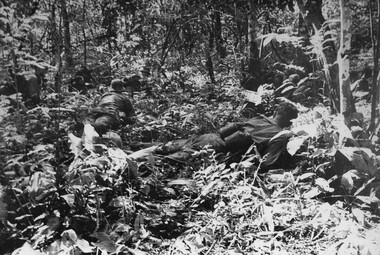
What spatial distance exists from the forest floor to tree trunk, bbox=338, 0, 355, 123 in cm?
24

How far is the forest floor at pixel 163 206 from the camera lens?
2.16 m

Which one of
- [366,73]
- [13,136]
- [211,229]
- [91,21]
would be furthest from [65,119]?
[91,21]

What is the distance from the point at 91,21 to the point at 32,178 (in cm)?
780

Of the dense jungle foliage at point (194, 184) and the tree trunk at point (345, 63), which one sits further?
the tree trunk at point (345, 63)

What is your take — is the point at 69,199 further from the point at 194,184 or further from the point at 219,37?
the point at 219,37

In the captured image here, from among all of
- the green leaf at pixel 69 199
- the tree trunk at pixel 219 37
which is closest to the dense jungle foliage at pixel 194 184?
the green leaf at pixel 69 199

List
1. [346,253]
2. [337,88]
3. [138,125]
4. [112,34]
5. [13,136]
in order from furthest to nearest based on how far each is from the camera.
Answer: [112,34] → [138,125] → [337,88] → [13,136] → [346,253]

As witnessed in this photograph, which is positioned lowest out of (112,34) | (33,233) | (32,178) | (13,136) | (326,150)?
(33,233)

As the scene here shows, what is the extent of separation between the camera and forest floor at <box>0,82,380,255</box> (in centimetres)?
216

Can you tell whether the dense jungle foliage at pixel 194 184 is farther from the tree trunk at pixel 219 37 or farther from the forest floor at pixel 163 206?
the tree trunk at pixel 219 37

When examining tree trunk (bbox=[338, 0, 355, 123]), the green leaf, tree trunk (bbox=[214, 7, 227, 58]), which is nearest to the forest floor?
the green leaf

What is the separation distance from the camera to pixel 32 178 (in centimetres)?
219

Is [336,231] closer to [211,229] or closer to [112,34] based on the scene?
[211,229]

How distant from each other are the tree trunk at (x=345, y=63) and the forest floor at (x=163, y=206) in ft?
0.80
